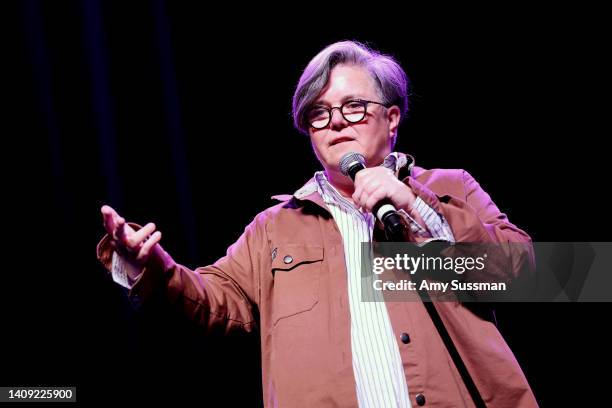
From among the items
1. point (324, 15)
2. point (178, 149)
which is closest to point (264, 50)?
point (324, 15)

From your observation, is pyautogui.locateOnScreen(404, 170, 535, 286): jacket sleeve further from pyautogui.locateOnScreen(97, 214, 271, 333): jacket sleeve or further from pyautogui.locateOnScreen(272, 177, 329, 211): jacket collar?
pyautogui.locateOnScreen(97, 214, 271, 333): jacket sleeve

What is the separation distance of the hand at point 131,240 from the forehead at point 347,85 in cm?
87

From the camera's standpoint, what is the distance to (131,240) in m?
1.43

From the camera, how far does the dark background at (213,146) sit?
95.4 inches

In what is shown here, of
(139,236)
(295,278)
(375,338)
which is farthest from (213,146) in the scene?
(375,338)

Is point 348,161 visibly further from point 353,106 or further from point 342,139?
point 353,106

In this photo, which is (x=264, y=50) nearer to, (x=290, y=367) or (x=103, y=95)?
(x=103, y=95)

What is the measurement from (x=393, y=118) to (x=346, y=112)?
0.26 metres

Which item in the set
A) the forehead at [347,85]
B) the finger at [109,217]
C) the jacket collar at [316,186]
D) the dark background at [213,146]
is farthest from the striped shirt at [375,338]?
the dark background at [213,146]

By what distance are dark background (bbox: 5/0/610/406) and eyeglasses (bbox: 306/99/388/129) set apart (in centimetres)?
110

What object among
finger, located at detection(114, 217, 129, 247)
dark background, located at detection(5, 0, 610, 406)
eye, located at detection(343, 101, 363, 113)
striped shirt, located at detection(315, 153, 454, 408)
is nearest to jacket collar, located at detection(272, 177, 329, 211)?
striped shirt, located at detection(315, 153, 454, 408)

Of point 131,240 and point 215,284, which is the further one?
point 215,284

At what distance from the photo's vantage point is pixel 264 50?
308 centimetres

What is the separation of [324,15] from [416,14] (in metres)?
0.55
